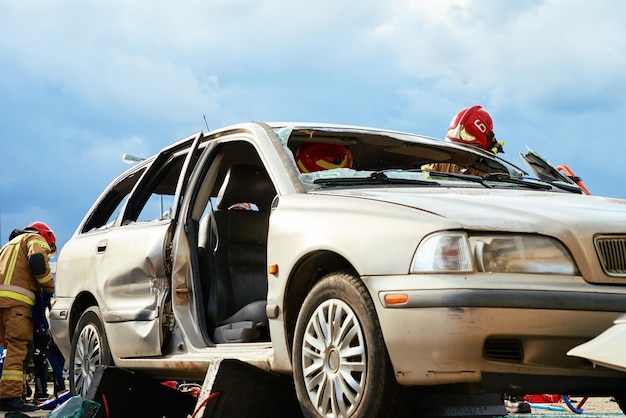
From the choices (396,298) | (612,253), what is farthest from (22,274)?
(612,253)

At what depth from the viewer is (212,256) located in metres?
5.72

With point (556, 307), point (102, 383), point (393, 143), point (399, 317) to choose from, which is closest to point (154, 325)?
point (102, 383)

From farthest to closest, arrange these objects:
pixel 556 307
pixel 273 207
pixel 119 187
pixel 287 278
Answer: pixel 119 187, pixel 273 207, pixel 287 278, pixel 556 307

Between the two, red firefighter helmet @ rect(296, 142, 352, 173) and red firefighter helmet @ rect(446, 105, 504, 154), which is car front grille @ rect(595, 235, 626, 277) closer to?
red firefighter helmet @ rect(296, 142, 352, 173)

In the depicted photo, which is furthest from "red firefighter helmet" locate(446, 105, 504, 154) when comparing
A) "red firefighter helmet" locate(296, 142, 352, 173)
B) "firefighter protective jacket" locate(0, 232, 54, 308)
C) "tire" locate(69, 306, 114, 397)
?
"firefighter protective jacket" locate(0, 232, 54, 308)

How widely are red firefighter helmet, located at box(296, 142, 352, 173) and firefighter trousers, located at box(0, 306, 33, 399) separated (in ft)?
19.6

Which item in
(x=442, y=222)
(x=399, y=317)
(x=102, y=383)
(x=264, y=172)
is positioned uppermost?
(x=264, y=172)

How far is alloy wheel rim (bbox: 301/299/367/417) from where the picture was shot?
153 inches

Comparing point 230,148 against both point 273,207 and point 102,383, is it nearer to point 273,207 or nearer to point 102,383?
point 273,207

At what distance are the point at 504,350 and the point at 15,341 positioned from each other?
26.2 ft

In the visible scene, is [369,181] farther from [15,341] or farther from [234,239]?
[15,341]

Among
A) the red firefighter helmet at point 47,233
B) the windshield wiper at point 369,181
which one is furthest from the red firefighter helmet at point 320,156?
the red firefighter helmet at point 47,233

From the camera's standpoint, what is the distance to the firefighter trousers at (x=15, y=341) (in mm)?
10195

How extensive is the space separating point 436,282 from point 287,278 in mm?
968
